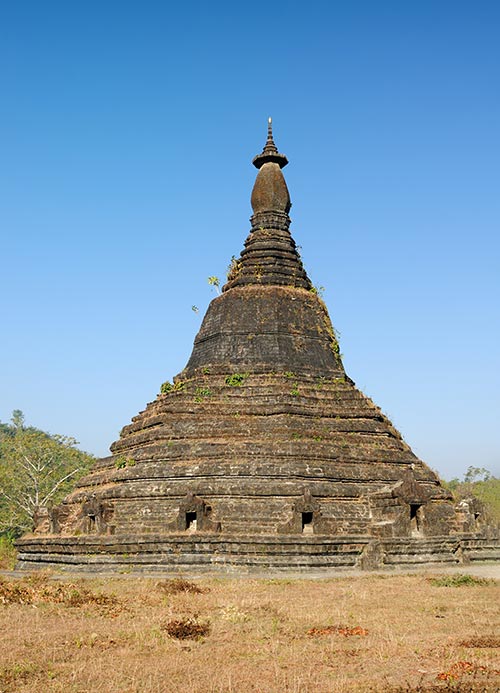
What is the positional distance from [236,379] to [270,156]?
10.2m

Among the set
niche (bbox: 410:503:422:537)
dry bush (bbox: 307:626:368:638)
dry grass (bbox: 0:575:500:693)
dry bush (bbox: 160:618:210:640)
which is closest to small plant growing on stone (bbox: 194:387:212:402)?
niche (bbox: 410:503:422:537)

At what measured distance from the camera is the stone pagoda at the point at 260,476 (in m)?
21.0

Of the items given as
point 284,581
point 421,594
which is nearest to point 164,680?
point 421,594

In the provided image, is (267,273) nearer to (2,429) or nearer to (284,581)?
(284,581)

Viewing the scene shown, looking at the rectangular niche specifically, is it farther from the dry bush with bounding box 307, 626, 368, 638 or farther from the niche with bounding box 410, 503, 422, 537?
the dry bush with bounding box 307, 626, 368, 638

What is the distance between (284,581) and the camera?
59.0 ft

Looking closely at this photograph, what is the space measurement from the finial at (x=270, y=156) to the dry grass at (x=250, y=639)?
748 inches

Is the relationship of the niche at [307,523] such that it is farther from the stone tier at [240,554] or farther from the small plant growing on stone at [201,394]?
the small plant growing on stone at [201,394]

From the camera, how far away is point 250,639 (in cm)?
1117

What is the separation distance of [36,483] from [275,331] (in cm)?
2089

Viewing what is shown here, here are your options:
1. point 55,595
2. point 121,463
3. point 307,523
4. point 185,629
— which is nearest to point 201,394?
point 121,463

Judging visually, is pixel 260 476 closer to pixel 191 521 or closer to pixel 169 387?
pixel 191 521

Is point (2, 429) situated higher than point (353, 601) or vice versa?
point (2, 429)

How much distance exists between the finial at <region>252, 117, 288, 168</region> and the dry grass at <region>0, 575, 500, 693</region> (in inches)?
748
